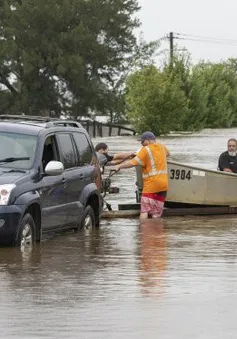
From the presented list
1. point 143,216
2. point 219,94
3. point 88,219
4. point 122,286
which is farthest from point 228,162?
point 219,94

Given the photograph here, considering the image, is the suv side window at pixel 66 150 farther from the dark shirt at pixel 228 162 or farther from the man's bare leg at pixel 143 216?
the dark shirt at pixel 228 162

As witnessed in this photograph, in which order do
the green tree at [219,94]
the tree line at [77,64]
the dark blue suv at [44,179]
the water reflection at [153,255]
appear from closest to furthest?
the water reflection at [153,255], the dark blue suv at [44,179], the tree line at [77,64], the green tree at [219,94]

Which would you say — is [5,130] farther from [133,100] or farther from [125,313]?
[133,100]

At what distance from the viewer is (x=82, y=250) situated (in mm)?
13961

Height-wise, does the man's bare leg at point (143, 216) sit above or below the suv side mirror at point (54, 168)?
below

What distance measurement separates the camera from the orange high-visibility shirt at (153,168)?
19.5 m

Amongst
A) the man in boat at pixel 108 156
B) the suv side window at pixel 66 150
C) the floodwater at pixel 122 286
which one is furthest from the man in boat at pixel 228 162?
the suv side window at pixel 66 150

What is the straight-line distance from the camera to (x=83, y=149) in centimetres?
1630

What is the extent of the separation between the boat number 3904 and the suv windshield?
6.98 metres

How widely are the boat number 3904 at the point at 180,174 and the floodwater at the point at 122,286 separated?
4079 mm

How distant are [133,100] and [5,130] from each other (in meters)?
68.4

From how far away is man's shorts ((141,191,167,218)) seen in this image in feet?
64.2

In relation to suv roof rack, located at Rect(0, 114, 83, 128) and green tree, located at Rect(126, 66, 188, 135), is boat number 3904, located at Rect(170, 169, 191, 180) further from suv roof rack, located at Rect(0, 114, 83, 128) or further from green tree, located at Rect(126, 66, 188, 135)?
green tree, located at Rect(126, 66, 188, 135)

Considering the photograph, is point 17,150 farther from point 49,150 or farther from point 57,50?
point 57,50
